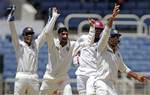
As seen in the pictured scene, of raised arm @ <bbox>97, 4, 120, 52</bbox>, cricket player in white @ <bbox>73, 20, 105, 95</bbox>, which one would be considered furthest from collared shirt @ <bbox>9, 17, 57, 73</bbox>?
raised arm @ <bbox>97, 4, 120, 52</bbox>

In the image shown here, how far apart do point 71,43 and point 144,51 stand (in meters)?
7.99

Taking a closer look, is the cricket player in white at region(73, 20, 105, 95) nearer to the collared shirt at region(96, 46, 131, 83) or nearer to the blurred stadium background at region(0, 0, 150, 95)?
the collared shirt at region(96, 46, 131, 83)

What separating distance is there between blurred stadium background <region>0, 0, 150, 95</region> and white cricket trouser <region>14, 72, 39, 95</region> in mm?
4090

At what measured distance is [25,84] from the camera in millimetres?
12828

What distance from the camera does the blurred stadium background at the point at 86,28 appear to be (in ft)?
58.9

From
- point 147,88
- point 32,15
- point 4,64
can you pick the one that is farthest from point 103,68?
point 32,15

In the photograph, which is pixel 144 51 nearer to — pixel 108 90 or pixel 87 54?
pixel 87 54

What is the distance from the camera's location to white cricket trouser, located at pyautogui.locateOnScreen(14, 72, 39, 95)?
12.8 metres

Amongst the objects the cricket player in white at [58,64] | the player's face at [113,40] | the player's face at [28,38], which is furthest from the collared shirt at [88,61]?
the player's face at [113,40]

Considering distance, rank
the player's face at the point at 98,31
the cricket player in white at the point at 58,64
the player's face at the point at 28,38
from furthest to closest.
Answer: the player's face at the point at 28,38
the cricket player in white at the point at 58,64
the player's face at the point at 98,31

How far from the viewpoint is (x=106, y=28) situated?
10.9 m

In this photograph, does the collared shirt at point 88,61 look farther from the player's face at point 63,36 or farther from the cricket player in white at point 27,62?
the cricket player in white at point 27,62

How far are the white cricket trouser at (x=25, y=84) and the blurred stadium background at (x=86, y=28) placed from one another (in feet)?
13.4

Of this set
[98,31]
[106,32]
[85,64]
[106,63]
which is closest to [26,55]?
[85,64]
